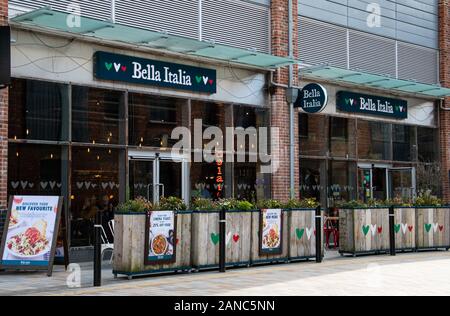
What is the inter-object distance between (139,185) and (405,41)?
39.9ft

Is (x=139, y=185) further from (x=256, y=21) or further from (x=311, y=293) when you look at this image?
(x=311, y=293)

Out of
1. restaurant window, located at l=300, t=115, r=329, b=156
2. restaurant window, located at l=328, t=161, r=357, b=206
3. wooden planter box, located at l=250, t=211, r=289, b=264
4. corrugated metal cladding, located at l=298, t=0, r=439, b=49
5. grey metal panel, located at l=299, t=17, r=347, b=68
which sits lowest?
wooden planter box, located at l=250, t=211, r=289, b=264

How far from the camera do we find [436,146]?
25.7 m

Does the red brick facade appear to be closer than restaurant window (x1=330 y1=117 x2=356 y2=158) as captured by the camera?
Yes

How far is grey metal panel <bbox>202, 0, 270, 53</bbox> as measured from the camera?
18.3m

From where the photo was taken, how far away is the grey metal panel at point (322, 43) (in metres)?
20.7

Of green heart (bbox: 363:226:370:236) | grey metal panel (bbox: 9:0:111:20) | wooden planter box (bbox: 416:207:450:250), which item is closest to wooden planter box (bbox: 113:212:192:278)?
grey metal panel (bbox: 9:0:111:20)

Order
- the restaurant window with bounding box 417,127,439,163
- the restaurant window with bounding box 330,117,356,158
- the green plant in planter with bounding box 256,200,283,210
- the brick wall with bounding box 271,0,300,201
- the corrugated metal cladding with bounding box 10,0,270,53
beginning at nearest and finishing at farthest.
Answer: the green plant in planter with bounding box 256,200,283,210
the corrugated metal cladding with bounding box 10,0,270,53
the brick wall with bounding box 271,0,300,201
the restaurant window with bounding box 330,117,356,158
the restaurant window with bounding box 417,127,439,163

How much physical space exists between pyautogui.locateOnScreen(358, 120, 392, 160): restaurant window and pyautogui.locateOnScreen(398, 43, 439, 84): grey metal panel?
210 cm

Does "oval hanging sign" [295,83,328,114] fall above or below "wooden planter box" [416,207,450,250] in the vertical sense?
above

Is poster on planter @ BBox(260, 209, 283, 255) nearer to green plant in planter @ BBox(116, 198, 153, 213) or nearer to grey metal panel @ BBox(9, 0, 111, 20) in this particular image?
green plant in planter @ BBox(116, 198, 153, 213)

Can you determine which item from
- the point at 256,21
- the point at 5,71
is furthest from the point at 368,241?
the point at 5,71

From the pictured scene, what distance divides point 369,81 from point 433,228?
5.88 meters

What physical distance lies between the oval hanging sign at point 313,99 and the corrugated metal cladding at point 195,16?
1589 millimetres
